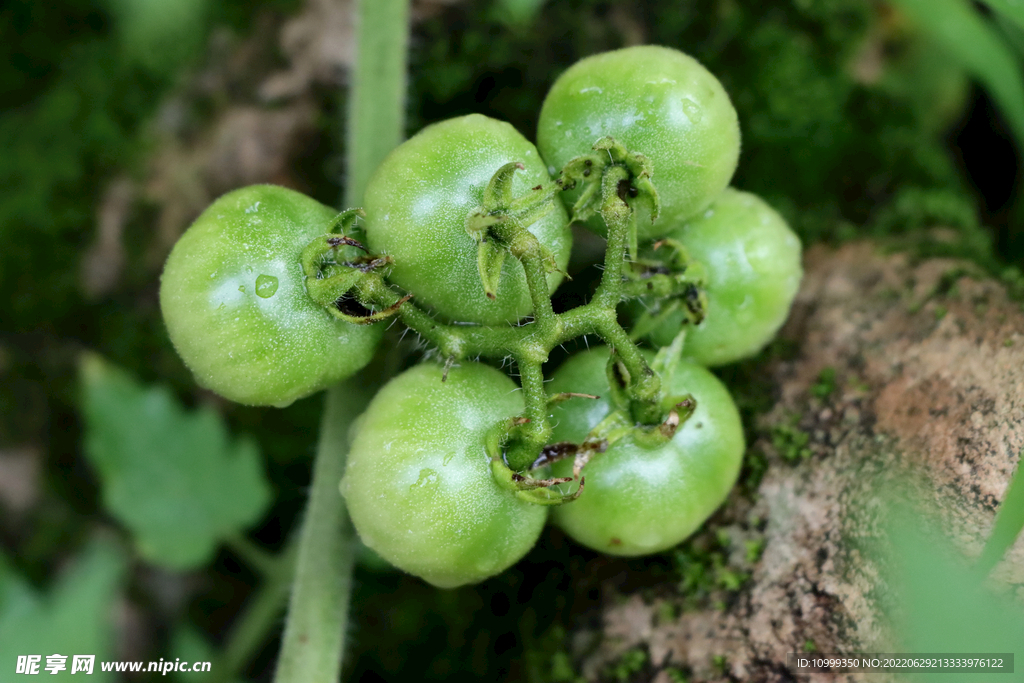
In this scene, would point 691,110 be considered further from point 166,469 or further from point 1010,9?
point 166,469

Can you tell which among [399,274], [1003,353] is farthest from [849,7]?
[399,274]

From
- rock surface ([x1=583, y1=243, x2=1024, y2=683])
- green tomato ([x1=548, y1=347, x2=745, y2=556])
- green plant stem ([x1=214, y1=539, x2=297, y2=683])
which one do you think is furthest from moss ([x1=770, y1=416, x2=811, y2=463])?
green plant stem ([x1=214, y1=539, x2=297, y2=683])

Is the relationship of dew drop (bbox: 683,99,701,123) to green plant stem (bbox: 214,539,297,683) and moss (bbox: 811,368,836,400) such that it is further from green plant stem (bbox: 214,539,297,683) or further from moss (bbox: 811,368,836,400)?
green plant stem (bbox: 214,539,297,683)

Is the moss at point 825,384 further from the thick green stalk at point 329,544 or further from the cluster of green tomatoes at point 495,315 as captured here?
the thick green stalk at point 329,544

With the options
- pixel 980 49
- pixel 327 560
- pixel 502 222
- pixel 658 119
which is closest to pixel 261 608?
pixel 327 560

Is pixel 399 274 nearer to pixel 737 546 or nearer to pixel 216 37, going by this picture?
pixel 737 546
